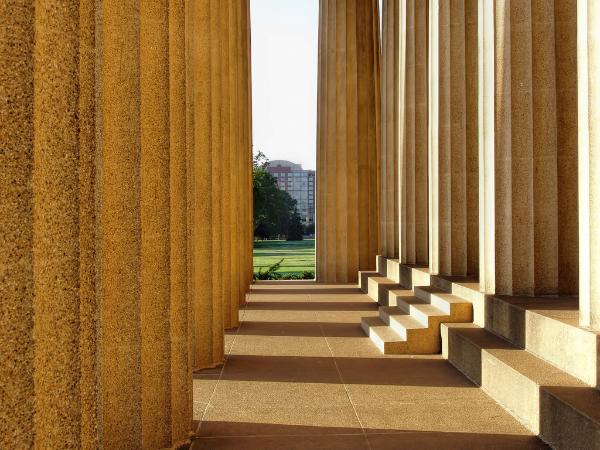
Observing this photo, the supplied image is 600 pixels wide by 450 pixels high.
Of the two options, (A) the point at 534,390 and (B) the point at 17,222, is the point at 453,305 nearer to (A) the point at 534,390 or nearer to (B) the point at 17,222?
(A) the point at 534,390

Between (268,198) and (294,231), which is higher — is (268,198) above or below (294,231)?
above

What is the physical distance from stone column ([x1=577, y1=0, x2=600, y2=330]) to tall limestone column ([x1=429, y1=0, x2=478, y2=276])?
32.9 ft

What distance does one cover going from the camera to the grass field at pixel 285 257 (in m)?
69.0

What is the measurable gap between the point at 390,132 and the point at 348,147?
5.13 metres

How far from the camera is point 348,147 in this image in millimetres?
36625

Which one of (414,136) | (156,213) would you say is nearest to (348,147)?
(414,136)

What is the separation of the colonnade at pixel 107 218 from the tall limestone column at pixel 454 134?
279 inches


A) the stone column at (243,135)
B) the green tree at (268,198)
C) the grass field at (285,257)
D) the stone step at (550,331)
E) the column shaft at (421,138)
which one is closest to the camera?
the stone step at (550,331)

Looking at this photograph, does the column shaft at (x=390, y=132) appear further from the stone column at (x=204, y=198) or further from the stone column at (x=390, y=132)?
the stone column at (x=204, y=198)

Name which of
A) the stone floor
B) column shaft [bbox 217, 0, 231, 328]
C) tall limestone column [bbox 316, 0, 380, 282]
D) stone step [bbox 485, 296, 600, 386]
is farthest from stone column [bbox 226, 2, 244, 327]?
tall limestone column [bbox 316, 0, 380, 282]

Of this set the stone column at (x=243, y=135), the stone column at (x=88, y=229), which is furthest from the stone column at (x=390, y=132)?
the stone column at (x=88, y=229)

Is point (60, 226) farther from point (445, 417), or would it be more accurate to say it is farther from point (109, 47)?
point (445, 417)

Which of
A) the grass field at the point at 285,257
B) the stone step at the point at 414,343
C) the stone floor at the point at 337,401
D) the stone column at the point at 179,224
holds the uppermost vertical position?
the stone column at the point at 179,224

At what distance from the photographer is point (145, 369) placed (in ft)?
27.9
